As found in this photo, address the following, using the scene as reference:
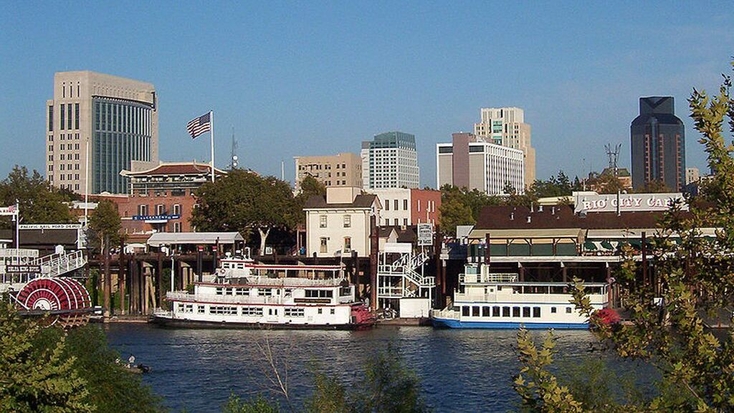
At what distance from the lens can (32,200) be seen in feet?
355

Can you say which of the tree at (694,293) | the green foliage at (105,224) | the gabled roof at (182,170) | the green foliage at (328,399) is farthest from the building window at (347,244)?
the tree at (694,293)

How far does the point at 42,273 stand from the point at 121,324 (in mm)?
7671

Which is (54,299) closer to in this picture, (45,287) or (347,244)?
(45,287)

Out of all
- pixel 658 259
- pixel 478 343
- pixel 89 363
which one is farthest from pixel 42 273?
pixel 658 259

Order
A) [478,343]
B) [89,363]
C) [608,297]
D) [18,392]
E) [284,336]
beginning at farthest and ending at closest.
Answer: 1. [608,297]
2. [284,336]
3. [478,343]
4. [89,363]
5. [18,392]

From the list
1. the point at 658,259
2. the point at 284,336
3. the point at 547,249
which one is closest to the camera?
the point at 658,259

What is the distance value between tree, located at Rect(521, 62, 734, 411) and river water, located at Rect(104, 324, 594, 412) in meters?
23.4

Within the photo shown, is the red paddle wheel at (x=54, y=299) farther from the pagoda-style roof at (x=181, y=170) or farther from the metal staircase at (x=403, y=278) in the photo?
the pagoda-style roof at (x=181, y=170)

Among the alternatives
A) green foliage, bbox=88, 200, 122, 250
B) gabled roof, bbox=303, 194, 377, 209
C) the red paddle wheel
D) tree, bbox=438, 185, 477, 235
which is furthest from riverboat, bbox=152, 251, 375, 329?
tree, bbox=438, 185, 477, 235

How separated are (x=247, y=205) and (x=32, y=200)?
22.7m

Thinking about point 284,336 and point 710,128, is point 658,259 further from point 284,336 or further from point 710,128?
point 284,336

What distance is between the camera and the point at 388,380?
26.1 m

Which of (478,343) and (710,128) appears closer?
(710,128)

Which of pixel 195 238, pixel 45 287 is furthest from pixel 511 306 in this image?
pixel 195 238
